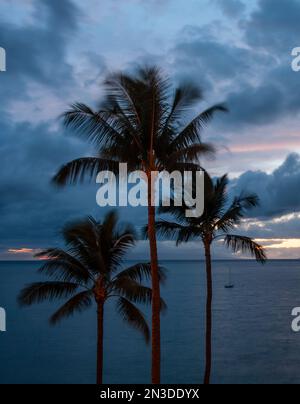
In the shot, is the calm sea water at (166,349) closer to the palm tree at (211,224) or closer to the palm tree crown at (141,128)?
the palm tree at (211,224)

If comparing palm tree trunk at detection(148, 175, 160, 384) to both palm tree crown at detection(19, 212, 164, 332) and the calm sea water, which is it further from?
the calm sea water

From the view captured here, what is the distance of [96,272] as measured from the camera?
22.4 meters

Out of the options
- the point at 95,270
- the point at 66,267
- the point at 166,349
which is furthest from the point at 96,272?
the point at 166,349

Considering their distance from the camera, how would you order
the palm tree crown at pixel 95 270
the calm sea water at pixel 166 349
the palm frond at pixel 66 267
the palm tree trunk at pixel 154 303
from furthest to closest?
the calm sea water at pixel 166 349 → the palm frond at pixel 66 267 → the palm tree crown at pixel 95 270 → the palm tree trunk at pixel 154 303

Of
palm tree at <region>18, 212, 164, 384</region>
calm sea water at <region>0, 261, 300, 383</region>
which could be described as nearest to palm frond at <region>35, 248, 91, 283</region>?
palm tree at <region>18, 212, 164, 384</region>

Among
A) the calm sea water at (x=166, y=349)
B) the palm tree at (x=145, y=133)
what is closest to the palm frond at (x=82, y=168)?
the palm tree at (x=145, y=133)

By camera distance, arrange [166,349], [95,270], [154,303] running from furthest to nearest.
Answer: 1. [166,349]
2. [95,270]
3. [154,303]

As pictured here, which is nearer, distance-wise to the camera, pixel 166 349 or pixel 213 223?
pixel 213 223

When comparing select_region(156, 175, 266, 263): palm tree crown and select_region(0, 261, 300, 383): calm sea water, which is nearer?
select_region(156, 175, 266, 263): palm tree crown

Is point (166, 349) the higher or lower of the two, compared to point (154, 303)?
lower

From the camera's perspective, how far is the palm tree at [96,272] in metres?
21.8

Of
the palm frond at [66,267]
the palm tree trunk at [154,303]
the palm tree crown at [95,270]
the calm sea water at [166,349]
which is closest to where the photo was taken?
the palm tree trunk at [154,303]

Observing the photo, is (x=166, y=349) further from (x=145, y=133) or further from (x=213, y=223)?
(x=145, y=133)

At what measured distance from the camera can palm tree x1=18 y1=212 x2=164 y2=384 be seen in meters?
21.8
